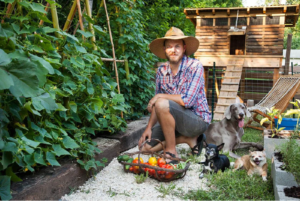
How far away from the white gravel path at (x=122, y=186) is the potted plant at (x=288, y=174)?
0.65m

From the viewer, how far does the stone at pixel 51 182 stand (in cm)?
196

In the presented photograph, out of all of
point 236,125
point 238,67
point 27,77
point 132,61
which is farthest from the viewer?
point 238,67

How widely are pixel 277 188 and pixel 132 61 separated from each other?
3.11 m

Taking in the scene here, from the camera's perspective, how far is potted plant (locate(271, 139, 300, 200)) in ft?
6.78

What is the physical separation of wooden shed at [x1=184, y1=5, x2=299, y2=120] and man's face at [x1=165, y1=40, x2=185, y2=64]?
6380 millimetres

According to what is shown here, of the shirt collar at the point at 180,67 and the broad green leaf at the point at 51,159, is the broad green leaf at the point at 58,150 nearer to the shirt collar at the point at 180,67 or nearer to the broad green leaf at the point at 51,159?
the broad green leaf at the point at 51,159

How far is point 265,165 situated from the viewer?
274cm

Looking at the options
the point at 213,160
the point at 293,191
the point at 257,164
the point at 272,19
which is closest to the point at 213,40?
the point at 272,19

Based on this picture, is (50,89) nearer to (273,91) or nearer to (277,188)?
(277,188)

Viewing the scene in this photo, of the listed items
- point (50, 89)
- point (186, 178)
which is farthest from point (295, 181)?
Result: point (50, 89)

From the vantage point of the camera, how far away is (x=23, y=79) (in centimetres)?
140

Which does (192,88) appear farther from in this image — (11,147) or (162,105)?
(11,147)

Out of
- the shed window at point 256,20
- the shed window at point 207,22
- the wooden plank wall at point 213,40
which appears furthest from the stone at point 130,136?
the shed window at point 256,20

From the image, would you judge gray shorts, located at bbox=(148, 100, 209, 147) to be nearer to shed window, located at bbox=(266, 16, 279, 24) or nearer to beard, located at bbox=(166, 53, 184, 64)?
beard, located at bbox=(166, 53, 184, 64)
